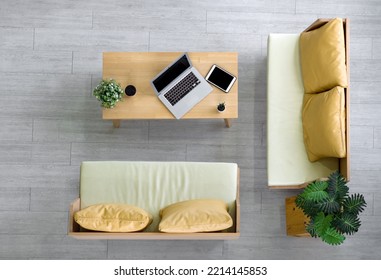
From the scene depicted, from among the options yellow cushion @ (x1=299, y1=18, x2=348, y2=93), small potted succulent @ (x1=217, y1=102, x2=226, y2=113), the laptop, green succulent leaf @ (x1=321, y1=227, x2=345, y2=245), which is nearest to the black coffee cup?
the laptop

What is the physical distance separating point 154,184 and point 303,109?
3.82ft

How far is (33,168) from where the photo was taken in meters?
3.71

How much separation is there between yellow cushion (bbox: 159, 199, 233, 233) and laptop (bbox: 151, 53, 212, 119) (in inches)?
27.2

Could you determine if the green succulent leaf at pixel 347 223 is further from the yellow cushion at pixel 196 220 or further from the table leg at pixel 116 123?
the table leg at pixel 116 123

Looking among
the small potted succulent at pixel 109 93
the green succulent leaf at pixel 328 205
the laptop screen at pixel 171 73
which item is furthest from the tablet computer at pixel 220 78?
the green succulent leaf at pixel 328 205

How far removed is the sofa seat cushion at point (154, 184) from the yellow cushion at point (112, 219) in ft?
1.00

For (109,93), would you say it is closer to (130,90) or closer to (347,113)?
(130,90)

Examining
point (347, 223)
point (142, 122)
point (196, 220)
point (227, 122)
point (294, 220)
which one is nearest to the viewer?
point (196, 220)

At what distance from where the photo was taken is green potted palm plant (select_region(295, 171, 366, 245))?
9.68ft

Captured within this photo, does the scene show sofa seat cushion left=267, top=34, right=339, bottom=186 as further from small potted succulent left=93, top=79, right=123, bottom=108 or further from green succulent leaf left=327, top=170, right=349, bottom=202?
small potted succulent left=93, top=79, right=123, bottom=108

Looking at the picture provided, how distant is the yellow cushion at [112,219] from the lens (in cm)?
276

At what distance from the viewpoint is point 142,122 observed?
375 cm

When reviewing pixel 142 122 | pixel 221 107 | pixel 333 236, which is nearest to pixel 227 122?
pixel 221 107
